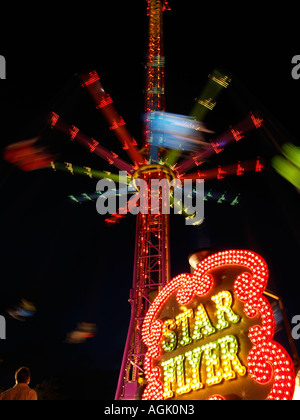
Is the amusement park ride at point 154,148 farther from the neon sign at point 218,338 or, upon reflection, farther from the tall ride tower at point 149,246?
the neon sign at point 218,338

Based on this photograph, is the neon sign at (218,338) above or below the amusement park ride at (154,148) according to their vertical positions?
below

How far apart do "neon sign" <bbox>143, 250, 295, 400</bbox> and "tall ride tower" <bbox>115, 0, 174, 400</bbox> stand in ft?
12.4

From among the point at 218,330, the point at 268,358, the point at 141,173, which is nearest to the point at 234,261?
the point at 218,330

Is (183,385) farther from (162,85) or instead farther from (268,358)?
(162,85)

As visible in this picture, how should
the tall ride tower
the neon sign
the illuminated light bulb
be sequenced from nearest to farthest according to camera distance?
1. the neon sign
2. the illuminated light bulb
3. the tall ride tower

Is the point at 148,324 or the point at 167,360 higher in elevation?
the point at 148,324

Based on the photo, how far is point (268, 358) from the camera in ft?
14.8

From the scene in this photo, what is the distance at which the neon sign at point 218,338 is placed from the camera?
181 inches

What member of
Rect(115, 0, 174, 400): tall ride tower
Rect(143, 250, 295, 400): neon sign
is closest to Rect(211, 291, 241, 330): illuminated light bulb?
Rect(143, 250, 295, 400): neon sign

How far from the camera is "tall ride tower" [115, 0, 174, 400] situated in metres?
10.4

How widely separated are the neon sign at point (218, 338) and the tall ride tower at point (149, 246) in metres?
3.78

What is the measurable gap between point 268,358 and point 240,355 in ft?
2.16

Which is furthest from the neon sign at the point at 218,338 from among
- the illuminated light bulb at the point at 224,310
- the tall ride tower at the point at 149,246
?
the tall ride tower at the point at 149,246

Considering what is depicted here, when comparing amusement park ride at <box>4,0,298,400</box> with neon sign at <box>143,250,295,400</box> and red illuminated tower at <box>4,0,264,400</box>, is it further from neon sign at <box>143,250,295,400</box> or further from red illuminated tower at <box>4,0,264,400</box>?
neon sign at <box>143,250,295,400</box>
